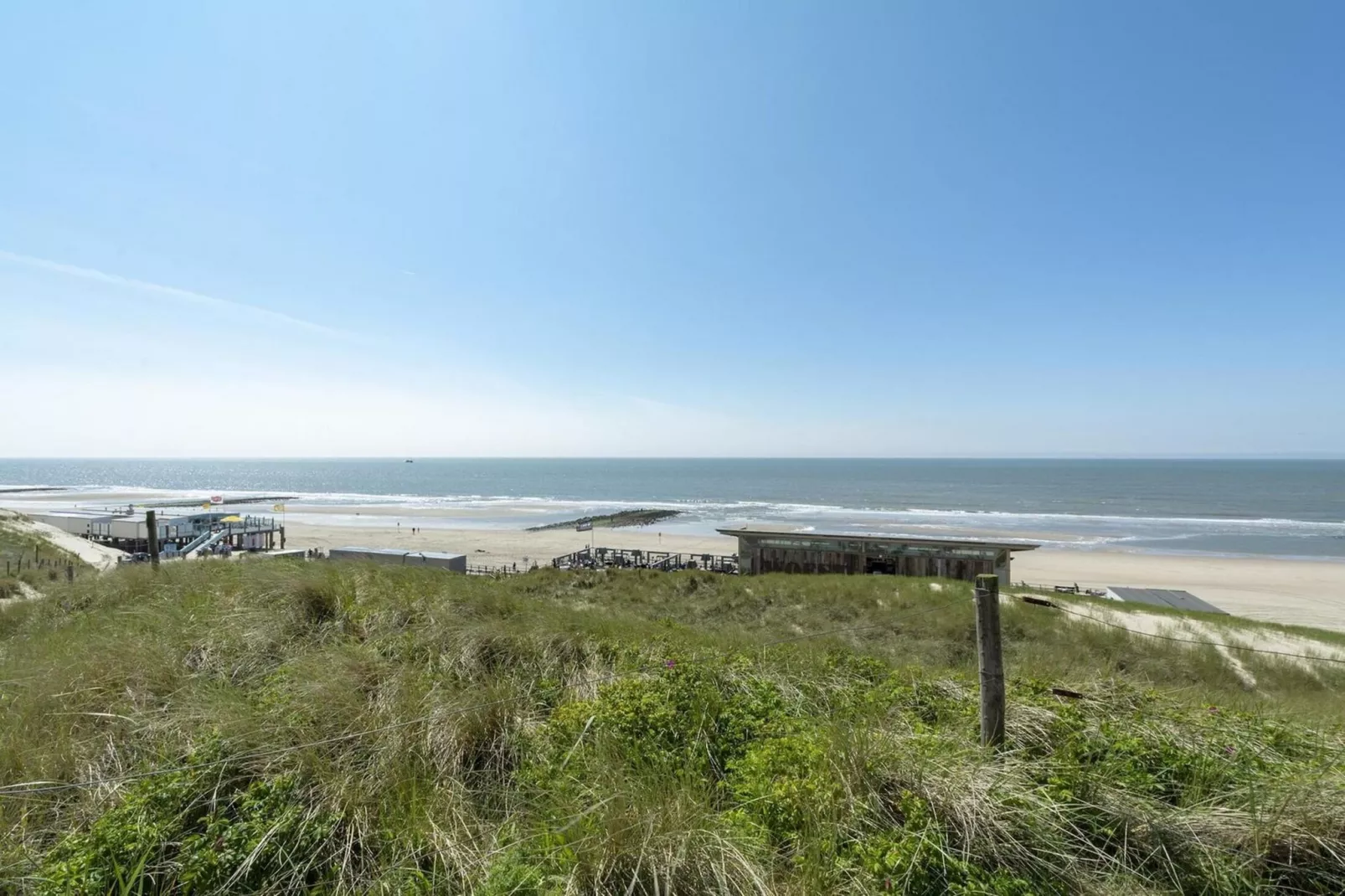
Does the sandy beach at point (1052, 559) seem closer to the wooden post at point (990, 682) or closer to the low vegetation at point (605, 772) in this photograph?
the low vegetation at point (605, 772)

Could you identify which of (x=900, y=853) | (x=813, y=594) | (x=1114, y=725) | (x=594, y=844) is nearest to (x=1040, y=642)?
(x=813, y=594)

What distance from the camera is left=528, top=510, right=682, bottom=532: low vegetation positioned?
186 feet

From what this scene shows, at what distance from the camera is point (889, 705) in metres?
4.76

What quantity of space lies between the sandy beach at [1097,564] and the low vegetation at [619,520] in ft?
6.63

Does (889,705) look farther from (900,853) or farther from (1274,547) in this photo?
(1274,547)

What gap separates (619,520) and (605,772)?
2260 inches

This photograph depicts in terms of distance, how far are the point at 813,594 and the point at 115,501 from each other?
10219 centimetres

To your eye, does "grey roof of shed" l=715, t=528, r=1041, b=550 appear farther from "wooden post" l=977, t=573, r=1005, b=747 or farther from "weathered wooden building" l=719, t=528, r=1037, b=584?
"wooden post" l=977, t=573, r=1005, b=747

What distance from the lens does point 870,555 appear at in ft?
69.4

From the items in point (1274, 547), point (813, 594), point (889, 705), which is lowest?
point (1274, 547)

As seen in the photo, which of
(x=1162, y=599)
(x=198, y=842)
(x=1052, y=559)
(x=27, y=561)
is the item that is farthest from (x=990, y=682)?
(x=1052, y=559)

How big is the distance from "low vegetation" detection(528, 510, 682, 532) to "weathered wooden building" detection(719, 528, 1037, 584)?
3345 centimetres

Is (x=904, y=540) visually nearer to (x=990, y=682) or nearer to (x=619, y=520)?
(x=990, y=682)

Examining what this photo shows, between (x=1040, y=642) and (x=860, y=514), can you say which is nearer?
(x=1040, y=642)
